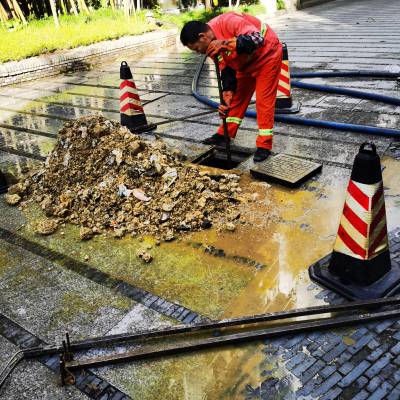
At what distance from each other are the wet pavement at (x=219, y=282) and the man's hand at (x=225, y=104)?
2.15 ft

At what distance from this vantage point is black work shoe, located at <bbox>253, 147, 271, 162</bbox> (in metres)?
4.34

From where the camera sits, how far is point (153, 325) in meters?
2.47

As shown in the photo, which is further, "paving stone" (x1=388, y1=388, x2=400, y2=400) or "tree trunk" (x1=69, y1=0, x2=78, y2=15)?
"tree trunk" (x1=69, y1=0, x2=78, y2=15)

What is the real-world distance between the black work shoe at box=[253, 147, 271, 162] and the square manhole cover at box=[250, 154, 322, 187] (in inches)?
3.0

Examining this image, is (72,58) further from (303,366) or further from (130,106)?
(303,366)

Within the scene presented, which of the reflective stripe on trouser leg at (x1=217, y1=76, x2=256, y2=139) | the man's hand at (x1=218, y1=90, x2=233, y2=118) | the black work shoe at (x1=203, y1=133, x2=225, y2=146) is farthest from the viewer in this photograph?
the black work shoe at (x1=203, y1=133, x2=225, y2=146)

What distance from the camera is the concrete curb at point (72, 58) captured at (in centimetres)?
896

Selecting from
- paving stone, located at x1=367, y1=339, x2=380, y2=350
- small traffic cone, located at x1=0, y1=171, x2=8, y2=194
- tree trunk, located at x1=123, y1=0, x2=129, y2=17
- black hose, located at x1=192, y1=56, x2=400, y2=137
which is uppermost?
tree trunk, located at x1=123, y1=0, x2=129, y2=17

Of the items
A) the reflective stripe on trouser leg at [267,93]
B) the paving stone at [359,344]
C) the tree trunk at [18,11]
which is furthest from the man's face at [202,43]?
the tree trunk at [18,11]

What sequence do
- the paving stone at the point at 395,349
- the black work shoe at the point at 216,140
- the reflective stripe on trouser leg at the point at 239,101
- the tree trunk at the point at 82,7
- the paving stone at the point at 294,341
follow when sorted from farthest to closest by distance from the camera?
the tree trunk at the point at 82,7 < the black work shoe at the point at 216,140 < the reflective stripe on trouser leg at the point at 239,101 < the paving stone at the point at 294,341 < the paving stone at the point at 395,349

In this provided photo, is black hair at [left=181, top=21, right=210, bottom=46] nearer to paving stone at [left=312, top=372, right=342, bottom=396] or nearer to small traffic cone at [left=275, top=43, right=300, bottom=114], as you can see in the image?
small traffic cone at [left=275, top=43, right=300, bottom=114]

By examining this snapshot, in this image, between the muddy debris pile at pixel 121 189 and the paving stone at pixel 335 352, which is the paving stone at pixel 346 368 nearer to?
the paving stone at pixel 335 352

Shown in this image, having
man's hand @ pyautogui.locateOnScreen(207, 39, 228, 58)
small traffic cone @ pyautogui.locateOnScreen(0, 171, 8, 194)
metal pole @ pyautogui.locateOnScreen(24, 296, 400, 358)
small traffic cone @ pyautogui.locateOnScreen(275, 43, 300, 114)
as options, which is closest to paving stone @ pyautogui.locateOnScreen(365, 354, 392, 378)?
metal pole @ pyautogui.locateOnScreen(24, 296, 400, 358)

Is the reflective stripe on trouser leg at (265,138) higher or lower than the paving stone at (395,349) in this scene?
higher
